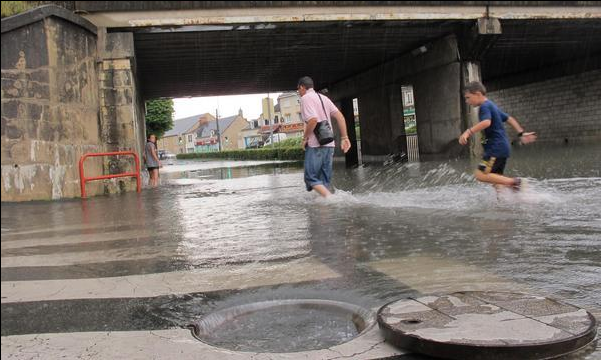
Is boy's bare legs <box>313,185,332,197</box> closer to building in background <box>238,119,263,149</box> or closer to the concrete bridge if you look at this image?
the concrete bridge

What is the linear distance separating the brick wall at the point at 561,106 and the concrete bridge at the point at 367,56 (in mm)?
69

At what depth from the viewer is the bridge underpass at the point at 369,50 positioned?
15.1 meters

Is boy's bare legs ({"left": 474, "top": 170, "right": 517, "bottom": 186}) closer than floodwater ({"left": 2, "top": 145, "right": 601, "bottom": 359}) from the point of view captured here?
No

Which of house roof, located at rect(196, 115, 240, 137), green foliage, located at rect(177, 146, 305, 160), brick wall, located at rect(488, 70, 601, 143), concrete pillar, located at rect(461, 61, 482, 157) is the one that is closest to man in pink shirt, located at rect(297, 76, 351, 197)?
concrete pillar, located at rect(461, 61, 482, 157)

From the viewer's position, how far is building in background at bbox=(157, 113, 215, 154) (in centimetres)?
12975

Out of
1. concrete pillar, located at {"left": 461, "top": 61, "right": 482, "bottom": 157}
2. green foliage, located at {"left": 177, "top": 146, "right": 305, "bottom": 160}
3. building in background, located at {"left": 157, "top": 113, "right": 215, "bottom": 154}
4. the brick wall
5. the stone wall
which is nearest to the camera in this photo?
the stone wall

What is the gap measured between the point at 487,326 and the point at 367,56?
2035cm

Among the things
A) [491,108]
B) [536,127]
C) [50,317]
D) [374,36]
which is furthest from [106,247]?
[536,127]

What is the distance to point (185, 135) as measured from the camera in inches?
5182

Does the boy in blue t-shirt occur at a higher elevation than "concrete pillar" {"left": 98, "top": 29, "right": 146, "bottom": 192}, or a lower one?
lower

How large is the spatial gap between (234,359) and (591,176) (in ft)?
30.7

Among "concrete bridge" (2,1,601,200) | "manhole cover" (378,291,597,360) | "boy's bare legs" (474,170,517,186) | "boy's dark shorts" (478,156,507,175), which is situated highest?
"concrete bridge" (2,1,601,200)

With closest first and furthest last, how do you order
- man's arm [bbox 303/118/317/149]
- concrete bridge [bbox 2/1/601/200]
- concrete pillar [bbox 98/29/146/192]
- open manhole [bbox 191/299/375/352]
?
open manhole [bbox 191/299/375/352] → man's arm [bbox 303/118/317/149] → concrete pillar [bbox 98/29/146/192] → concrete bridge [bbox 2/1/601/200]

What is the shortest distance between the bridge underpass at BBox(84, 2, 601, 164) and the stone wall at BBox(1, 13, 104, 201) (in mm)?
1508
